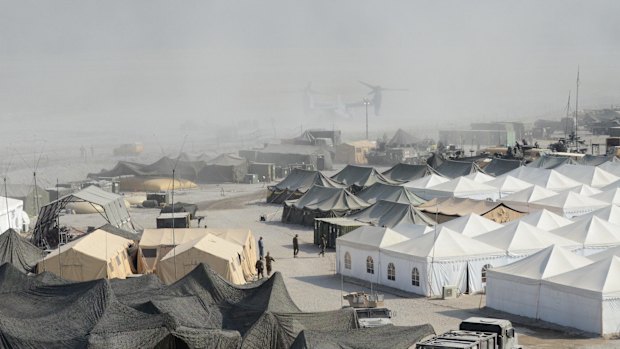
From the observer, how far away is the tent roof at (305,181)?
41.6 metres

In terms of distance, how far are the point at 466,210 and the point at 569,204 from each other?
10.9 ft

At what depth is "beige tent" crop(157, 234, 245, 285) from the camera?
25.1 meters

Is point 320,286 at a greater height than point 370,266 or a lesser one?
lesser

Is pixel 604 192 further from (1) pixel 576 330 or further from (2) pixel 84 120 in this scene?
(2) pixel 84 120

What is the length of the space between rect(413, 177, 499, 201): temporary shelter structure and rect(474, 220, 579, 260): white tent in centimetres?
1165

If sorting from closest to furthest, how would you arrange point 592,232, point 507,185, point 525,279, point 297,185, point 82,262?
point 525,279, point 82,262, point 592,232, point 507,185, point 297,185

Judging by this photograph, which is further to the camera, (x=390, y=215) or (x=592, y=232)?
(x=390, y=215)

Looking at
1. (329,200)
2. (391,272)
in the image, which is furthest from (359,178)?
(391,272)

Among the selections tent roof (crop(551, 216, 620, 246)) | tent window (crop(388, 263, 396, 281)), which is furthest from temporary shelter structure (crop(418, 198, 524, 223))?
tent window (crop(388, 263, 396, 281))

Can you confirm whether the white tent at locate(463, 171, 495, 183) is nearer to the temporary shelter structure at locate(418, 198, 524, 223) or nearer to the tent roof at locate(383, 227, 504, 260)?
the temporary shelter structure at locate(418, 198, 524, 223)

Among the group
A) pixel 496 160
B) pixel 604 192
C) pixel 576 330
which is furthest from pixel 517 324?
pixel 496 160

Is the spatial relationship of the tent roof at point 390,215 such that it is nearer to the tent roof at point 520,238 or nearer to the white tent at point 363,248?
the white tent at point 363,248

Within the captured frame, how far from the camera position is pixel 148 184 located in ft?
167

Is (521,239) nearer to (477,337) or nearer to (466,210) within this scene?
(466,210)
